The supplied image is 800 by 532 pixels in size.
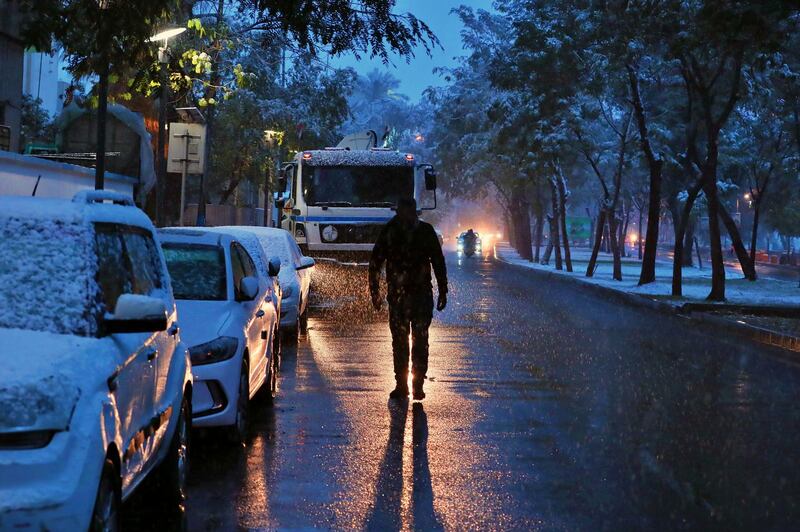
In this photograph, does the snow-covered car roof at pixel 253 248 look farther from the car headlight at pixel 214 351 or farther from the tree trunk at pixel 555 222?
the tree trunk at pixel 555 222

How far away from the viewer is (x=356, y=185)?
1115 inches

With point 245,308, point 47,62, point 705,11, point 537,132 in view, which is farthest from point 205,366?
point 47,62

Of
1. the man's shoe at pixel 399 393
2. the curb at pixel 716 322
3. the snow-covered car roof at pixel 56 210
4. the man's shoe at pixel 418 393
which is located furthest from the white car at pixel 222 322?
the curb at pixel 716 322

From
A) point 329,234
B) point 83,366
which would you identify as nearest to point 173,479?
point 83,366

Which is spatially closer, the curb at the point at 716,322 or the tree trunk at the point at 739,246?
the curb at the point at 716,322

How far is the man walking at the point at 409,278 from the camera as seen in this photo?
1180 cm

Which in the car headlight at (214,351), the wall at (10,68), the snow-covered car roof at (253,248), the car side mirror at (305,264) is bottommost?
the car headlight at (214,351)

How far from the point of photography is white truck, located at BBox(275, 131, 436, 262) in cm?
2814

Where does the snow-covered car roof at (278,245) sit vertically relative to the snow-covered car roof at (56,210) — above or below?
below

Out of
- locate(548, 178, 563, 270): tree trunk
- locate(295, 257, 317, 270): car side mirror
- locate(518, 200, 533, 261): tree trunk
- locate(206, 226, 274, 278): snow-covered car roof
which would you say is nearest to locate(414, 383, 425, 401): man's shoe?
locate(206, 226, 274, 278): snow-covered car roof

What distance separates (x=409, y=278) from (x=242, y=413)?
2.75 metres

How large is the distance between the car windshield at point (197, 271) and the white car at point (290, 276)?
5.92 m

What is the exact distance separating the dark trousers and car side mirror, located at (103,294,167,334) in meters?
6.17

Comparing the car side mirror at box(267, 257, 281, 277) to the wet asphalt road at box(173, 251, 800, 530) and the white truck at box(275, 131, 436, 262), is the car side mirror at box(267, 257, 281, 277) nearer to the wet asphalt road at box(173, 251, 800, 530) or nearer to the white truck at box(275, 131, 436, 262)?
the wet asphalt road at box(173, 251, 800, 530)
